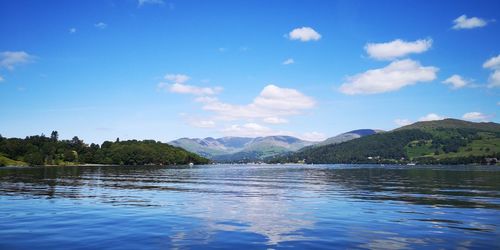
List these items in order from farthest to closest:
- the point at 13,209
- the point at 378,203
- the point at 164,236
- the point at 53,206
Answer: the point at 378,203, the point at 53,206, the point at 13,209, the point at 164,236

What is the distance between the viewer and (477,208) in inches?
1708

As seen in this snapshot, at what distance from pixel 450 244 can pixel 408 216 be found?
12.6m

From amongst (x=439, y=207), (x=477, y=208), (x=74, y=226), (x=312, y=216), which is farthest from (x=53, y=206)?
(x=477, y=208)

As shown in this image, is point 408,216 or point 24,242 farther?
point 408,216

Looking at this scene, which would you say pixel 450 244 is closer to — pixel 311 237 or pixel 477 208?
pixel 311 237

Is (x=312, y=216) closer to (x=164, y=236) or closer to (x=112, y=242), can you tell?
(x=164, y=236)

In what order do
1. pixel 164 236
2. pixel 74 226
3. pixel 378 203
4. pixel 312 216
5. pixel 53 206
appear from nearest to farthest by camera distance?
pixel 164 236 → pixel 74 226 → pixel 312 216 → pixel 53 206 → pixel 378 203

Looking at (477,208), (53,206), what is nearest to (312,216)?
(477,208)

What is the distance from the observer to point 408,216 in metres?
36.8

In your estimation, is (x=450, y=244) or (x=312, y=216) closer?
(x=450, y=244)

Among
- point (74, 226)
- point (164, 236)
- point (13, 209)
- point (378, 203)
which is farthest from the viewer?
point (378, 203)

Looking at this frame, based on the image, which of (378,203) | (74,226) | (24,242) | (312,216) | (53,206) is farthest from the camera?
(378,203)

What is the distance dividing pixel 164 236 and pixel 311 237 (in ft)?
31.0

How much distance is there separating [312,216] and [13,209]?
28261mm
